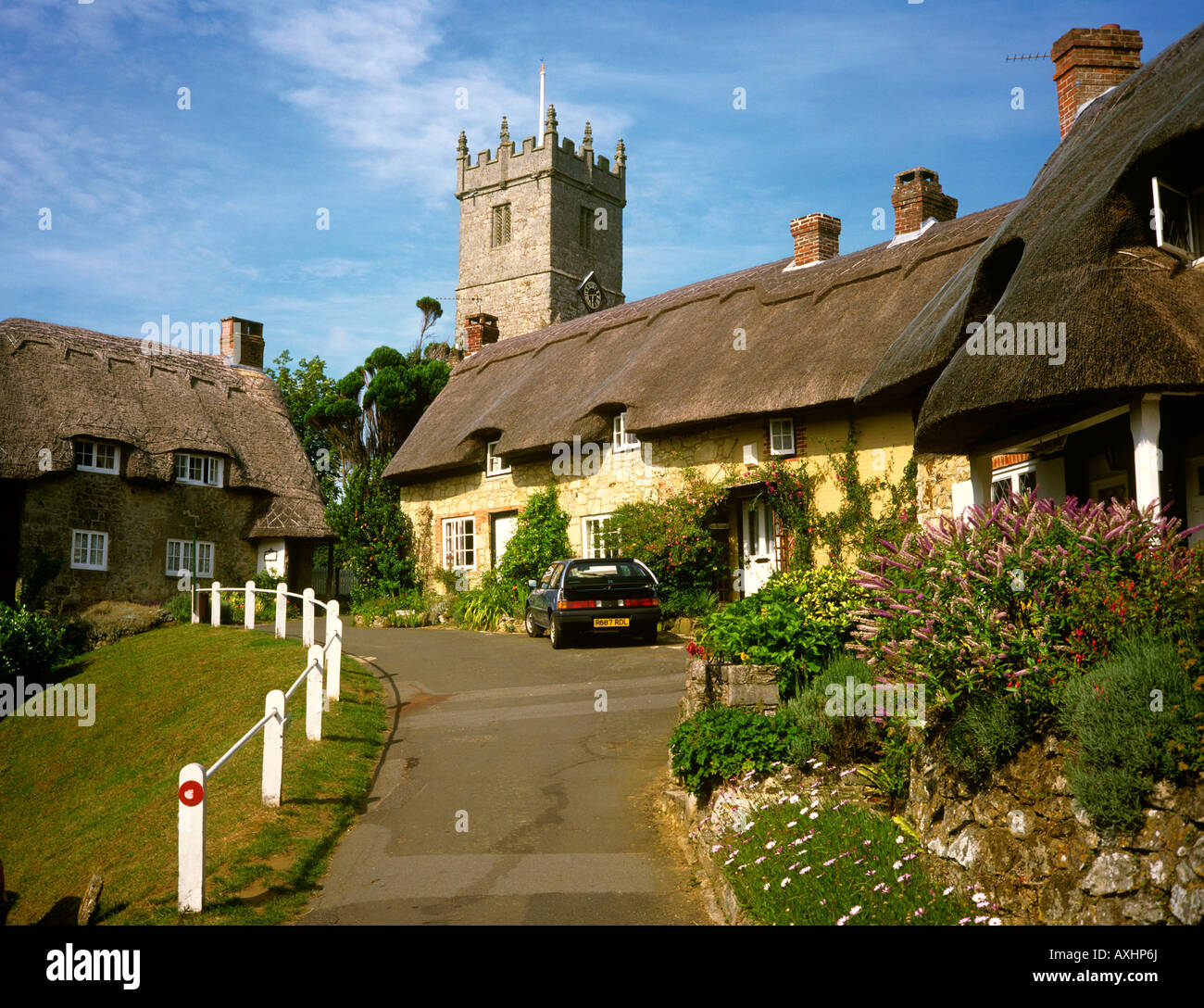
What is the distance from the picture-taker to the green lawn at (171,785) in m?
7.09

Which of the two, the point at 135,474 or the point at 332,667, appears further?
the point at 135,474

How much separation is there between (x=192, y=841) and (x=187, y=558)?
22.9 metres

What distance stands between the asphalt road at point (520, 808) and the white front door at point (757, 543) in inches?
172

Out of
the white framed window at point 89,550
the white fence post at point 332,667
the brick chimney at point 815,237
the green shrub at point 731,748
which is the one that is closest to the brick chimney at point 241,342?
the white framed window at point 89,550

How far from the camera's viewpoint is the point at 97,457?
2562 cm

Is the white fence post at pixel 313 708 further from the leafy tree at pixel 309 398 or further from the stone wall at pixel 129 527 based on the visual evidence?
the leafy tree at pixel 309 398

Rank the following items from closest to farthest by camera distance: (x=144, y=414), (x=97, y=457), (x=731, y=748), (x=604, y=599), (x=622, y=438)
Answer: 1. (x=731, y=748)
2. (x=604, y=599)
3. (x=622, y=438)
4. (x=97, y=457)
5. (x=144, y=414)

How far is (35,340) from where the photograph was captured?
26.7 m

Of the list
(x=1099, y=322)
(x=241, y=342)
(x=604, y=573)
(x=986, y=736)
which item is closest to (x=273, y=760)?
(x=986, y=736)

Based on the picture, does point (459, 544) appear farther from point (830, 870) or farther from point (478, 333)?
point (830, 870)

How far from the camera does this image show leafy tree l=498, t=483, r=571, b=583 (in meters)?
22.3

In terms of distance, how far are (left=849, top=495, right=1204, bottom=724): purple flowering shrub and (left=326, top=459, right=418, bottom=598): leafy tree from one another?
21465mm
